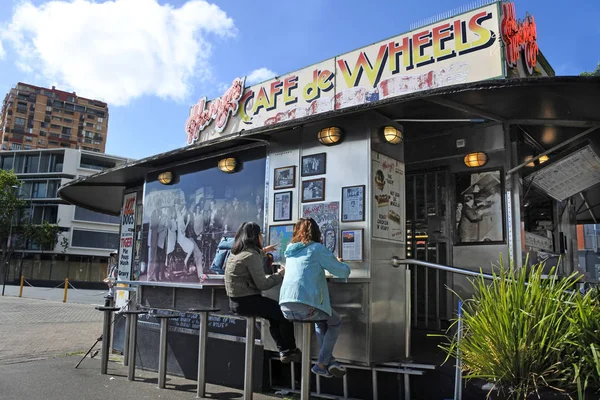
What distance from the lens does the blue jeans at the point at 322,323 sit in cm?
462

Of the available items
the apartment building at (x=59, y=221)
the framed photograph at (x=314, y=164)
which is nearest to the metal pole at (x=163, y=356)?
the framed photograph at (x=314, y=164)

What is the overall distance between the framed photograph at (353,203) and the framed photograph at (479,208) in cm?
256

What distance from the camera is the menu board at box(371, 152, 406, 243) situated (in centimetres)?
554

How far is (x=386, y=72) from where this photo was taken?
42.5 feet

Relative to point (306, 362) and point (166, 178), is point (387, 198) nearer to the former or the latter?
point (306, 362)

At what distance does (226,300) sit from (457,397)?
328 cm

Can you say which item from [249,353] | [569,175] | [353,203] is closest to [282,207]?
[353,203]

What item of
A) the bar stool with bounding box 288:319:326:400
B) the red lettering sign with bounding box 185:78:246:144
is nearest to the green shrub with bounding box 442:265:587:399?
the bar stool with bounding box 288:319:326:400

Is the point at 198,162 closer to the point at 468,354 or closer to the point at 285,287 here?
the point at 285,287

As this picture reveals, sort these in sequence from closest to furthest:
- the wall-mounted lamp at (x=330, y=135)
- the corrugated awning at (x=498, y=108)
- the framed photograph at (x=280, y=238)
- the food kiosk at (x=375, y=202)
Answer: the corrugated awning at (x=498, y=108) < the food kiosk at (x=375, y=202) < the wall-mounted lamp at (x=330, y=135) < the framed photograph at (x=280, y=238)

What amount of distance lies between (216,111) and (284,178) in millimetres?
12078

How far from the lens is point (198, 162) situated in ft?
25.7

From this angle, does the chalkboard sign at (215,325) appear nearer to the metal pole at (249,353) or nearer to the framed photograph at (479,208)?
the metal pole at (249,353)

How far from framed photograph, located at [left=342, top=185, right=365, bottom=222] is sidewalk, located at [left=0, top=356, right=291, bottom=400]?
7.35ft
